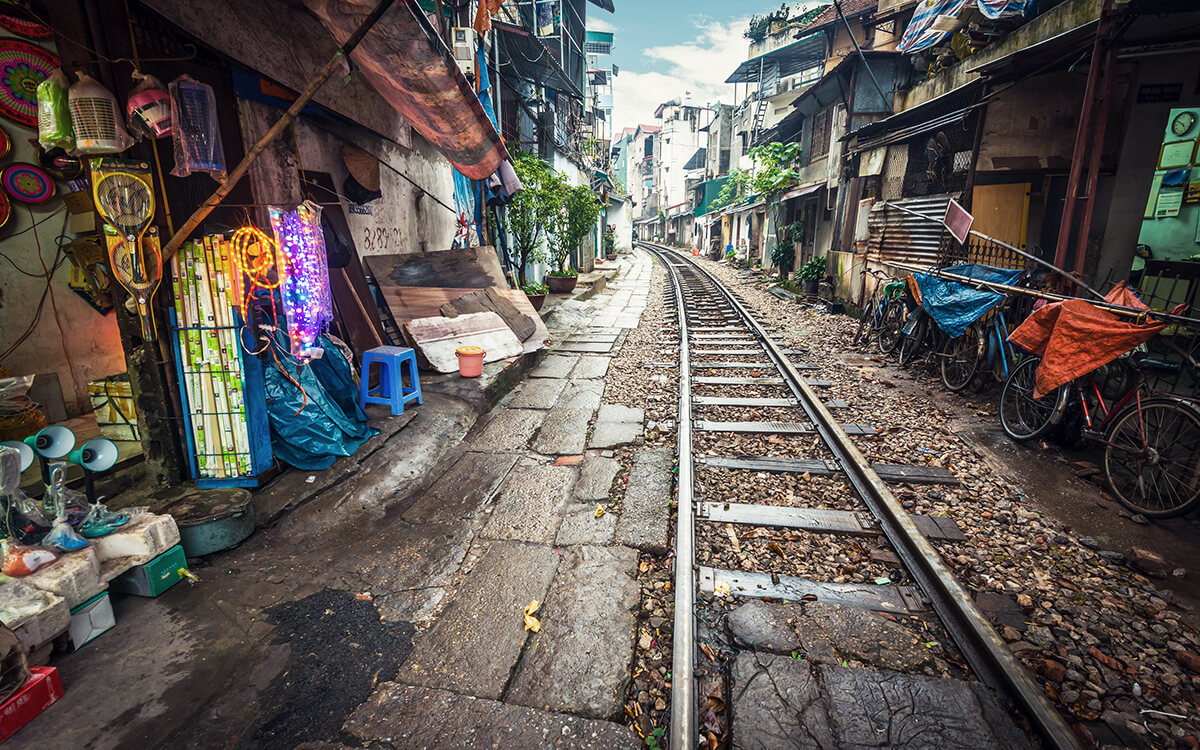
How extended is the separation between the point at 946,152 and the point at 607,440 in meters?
10.3

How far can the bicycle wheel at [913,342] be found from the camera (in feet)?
26.0

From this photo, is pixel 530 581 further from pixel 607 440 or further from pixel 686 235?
pixel 686 235

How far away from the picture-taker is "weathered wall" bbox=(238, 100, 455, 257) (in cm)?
508

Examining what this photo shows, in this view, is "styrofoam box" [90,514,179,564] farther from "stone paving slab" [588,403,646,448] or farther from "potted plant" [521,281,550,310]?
"potted plant" [521,281,550,310]

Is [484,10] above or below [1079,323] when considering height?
above

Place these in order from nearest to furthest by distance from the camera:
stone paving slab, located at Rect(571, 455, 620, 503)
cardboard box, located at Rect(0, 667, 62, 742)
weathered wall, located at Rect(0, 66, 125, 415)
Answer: cardboard box, located at Rect(0, 667, 62, 742), stone paving slab, located at Rect(571, 455, 620, 503), weathered wall, located at Rect(0, 66, 125, 415)

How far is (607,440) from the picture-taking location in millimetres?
5695

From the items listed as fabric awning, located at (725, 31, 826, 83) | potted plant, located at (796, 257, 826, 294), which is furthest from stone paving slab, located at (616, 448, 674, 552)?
fabric awning, located at (725, 31, 826, 83)

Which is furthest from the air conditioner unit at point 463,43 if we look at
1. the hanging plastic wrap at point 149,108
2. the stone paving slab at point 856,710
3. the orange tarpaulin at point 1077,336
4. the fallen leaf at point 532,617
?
the stone paving slab at point 856,710

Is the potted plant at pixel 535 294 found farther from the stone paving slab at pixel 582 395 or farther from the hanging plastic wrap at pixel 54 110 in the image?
the hanging plastic wrap at pixel 54 110

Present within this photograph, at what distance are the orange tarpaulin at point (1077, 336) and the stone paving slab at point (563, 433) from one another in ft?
15.4

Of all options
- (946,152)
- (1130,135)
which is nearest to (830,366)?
(1130,135)

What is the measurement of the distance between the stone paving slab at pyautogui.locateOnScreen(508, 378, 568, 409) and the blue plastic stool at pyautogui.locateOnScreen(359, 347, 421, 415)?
4.63ft

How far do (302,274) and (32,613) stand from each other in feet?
8.81
